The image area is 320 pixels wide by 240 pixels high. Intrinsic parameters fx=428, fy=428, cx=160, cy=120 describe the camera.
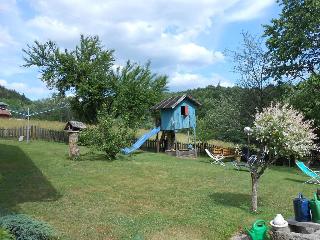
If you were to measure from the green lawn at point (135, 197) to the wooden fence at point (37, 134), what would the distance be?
547 inches

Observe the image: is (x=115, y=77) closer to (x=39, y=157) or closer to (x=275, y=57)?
(x=275, y=57)

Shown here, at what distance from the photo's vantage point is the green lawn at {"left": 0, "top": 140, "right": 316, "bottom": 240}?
32.9 ft

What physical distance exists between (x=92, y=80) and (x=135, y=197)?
22.9 meters

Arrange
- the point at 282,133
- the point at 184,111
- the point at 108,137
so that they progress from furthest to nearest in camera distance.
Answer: the point at 184,111, the point at 108,137, the point at 282,133

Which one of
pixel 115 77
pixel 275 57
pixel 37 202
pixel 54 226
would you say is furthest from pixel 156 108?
pixel 54 226

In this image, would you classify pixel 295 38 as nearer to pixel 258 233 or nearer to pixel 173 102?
pixel 173 102

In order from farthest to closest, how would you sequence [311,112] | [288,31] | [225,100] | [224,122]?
[225,100], [224,122], [288,31], [311,112]

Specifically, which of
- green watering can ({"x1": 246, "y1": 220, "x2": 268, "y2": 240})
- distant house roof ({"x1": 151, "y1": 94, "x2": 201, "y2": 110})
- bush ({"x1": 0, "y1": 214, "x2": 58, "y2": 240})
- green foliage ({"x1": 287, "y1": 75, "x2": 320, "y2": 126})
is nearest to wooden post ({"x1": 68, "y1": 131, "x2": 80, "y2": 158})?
distant house roof ({"x1": 151, "y1": 94, "x2": 201, "y2": 110})

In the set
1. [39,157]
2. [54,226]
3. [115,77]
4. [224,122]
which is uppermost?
[115,77]

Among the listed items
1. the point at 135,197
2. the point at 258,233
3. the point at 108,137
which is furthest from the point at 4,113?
the point at 258,233

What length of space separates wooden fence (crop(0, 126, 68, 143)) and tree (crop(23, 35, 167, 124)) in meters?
3.52

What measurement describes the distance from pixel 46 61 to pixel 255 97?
17.2 metres

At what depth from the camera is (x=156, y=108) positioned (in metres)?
31.4

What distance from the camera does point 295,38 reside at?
28.2m
